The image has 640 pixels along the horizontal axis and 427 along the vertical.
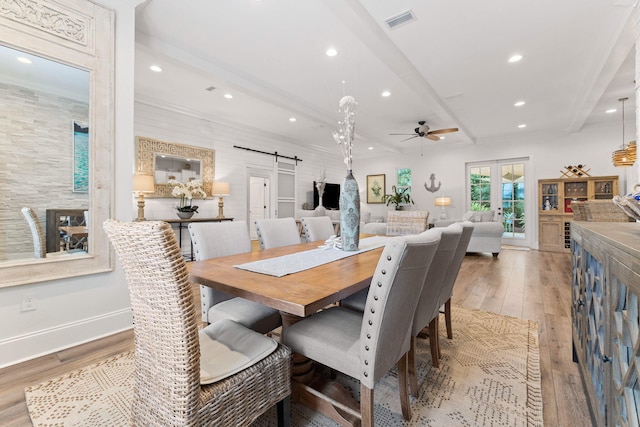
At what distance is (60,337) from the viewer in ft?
6.63

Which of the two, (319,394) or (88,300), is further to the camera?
(88,300)

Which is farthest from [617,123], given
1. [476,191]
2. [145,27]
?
[145,27]

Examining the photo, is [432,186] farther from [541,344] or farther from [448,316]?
[448,316]

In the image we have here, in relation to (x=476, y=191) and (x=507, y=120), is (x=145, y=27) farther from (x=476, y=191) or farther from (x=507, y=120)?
(x=476, y=191)

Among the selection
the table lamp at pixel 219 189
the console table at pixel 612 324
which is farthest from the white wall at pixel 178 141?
the console table at pixel 612 324

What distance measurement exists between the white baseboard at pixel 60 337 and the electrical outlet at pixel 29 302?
0.58 ft

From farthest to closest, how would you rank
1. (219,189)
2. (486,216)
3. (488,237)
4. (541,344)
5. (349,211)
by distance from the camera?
(486,216) < (488,237) < (219,189) < (541,344) < (349,211)

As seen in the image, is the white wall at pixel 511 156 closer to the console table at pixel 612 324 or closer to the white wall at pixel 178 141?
the white wall at pixel 178 141

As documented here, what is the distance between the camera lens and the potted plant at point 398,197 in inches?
328

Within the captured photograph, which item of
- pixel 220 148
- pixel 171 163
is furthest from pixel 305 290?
pixel 220 148

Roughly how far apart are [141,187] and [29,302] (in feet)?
8.85

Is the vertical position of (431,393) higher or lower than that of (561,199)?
lower

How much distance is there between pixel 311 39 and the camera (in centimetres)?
299

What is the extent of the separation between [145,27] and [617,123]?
27.9 feet
